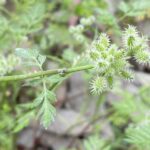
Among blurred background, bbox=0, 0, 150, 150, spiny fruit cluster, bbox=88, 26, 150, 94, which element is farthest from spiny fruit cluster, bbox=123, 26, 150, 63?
blurred background, bbox=0, 0, 150, 150

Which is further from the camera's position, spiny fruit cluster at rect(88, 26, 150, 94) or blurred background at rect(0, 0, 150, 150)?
blurred background at rect(0, 0, 150, 150)

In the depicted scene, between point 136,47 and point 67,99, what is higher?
point 136,47

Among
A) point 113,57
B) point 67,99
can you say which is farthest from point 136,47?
point 67,99

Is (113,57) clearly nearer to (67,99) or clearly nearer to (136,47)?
(136,47)

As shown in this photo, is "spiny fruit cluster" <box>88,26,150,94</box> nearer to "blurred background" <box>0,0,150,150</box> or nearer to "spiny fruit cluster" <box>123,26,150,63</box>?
"spiny fruit cluster" <box>123,26,150,63</box>

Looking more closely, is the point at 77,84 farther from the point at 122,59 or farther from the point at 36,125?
the point at 122,59

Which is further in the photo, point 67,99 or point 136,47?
point 67,99

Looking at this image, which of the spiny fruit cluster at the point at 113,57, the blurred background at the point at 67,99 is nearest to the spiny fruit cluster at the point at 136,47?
the spiny fruit cluster at the point at 113,57

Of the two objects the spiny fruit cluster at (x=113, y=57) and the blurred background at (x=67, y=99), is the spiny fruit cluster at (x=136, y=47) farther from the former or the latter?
the blurred background at (x=67, y=99)
